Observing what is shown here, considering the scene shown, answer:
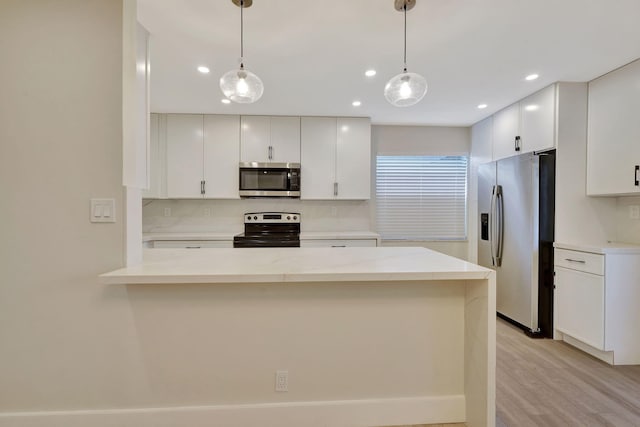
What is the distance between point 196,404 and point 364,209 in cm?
300

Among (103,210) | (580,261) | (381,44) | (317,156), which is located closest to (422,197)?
(317,156)

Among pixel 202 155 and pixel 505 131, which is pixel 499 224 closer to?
pixel 505 131

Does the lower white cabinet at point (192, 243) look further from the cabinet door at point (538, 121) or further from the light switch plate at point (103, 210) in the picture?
the cabinet door at point (538, 121)

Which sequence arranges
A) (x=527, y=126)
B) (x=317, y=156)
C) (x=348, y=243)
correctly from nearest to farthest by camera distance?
1. (x=527, y=126)
2. (x=348, y=243)
3. (x=317, y=156)

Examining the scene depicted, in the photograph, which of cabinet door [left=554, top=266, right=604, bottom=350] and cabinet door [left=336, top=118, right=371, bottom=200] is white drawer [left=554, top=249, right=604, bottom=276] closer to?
cabinet door [left=554, top=266, right=604, bottom=350]

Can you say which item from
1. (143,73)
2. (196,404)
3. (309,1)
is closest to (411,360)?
(196,404)

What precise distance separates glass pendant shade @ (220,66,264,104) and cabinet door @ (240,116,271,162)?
6.47ft

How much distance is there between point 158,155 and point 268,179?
→ 135 cm

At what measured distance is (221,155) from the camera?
12.0ft

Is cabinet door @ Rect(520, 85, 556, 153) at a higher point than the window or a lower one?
higher

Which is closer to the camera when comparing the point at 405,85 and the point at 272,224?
the point at 405,85

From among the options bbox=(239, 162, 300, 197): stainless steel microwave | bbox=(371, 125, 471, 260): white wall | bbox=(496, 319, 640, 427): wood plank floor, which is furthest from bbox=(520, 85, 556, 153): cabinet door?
bbox=(239, 162, 300, 197): stainless steel microwave

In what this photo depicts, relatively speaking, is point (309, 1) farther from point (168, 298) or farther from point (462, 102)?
point (462, 102)

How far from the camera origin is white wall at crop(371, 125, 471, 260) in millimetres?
4141
